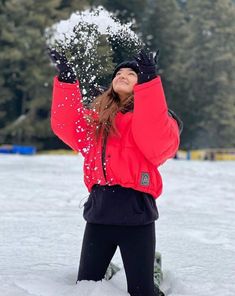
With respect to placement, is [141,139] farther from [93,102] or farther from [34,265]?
[34,265]

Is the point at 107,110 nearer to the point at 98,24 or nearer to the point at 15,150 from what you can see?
the point at 98,24

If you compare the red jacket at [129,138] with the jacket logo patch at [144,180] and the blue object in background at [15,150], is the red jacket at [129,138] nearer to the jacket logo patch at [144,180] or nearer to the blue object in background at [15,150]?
the jacket logo patch at [144,180]

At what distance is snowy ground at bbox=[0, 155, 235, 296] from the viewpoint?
350 centimetres

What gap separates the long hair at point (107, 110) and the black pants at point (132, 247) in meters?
0.50

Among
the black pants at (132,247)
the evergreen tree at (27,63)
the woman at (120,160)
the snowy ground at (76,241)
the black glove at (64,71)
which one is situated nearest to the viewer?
the woman at (120,160)

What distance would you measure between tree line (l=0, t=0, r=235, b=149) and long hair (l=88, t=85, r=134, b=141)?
81.2 feet

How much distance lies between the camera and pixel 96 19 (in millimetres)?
3604

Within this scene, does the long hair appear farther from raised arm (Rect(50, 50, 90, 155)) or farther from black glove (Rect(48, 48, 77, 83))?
black glove (Rect(48, 48, 77, 83))

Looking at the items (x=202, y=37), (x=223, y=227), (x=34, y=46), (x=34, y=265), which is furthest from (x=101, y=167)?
(x=202, y=37)

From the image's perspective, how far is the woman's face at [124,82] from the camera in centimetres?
281

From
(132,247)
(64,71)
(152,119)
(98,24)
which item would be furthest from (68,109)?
(98,24)

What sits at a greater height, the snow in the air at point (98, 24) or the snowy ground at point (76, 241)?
the snow in the air at point (98, 24)

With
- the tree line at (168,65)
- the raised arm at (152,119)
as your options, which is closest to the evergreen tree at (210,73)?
the tree line at (168,65)

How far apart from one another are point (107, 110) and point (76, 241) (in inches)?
103
